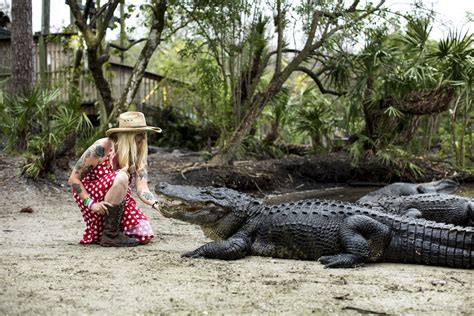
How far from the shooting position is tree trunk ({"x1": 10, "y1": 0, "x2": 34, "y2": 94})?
449 inches

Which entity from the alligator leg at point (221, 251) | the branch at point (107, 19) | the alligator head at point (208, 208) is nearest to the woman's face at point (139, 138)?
the alligator head at point (208, 208)

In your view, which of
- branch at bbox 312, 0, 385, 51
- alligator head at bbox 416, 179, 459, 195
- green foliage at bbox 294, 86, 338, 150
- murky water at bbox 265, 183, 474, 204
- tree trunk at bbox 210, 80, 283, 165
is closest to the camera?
alligator head at bbox 416, 179, 459, 195

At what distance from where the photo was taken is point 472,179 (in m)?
12.6

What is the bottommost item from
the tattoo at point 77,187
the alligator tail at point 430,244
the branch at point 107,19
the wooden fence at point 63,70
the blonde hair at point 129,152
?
the alligator tail at point 430,244

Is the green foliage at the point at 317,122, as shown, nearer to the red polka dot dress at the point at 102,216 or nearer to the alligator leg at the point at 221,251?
the red polka dot dress at the point at 102,216

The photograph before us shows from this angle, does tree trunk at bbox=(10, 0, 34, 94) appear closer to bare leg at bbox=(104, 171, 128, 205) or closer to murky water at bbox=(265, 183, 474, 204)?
murky water at bbox=(265, 183, 474, 204)

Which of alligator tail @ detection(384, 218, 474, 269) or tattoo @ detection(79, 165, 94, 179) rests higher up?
tattoo @ detection(79, 165, 94, 179)

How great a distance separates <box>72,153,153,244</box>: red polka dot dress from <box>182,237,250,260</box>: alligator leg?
702mm

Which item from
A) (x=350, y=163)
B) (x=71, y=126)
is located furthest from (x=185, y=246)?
(x=350, y=163)

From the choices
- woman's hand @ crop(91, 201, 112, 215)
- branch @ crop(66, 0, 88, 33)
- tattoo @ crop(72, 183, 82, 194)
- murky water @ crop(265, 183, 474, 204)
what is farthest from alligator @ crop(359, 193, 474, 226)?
branch @ crop(66, 0, 88, 33)

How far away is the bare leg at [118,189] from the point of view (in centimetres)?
484

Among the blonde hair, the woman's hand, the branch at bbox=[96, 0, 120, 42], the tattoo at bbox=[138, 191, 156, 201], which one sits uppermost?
the branch at bbox=[96, 0, 120, 42]

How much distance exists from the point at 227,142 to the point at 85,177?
6.88 meters

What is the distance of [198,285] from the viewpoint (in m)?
3.51
